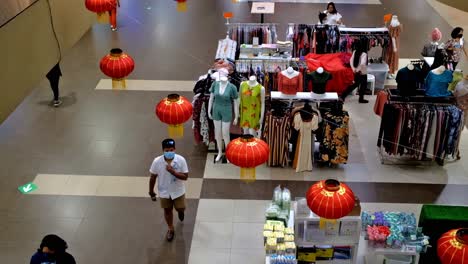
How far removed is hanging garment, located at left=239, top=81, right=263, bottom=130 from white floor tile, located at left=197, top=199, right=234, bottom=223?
1261 millimetres

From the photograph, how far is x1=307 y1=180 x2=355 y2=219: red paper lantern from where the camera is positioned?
18.3 ft

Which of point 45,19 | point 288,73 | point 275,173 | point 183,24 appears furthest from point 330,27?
point 45,19

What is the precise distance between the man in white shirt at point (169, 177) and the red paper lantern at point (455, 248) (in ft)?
10.2

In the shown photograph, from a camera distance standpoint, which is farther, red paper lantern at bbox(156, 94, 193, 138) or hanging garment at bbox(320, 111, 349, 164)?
hanging garment at bbox(320, 111, 349, 164)

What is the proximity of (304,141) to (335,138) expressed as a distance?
0.48 m

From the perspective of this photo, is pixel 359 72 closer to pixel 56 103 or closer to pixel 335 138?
pixel 335 138

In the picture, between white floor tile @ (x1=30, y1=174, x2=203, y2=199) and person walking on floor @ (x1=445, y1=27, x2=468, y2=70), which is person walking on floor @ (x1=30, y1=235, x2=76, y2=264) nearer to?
white floor tile @ (x1=30, y1=174, x2=203, y2=199)

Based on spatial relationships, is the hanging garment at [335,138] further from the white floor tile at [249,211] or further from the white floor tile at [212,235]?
the white floor tile at [212,235]

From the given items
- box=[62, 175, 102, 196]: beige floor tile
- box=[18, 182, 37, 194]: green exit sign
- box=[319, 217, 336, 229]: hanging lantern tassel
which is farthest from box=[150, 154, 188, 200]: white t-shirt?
box=[18, 182, 37, 194]: green exit sign

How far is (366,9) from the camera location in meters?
16.0

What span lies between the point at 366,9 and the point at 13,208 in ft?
35.9

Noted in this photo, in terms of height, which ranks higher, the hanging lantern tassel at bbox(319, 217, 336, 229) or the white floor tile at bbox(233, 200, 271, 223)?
the hanging lantern tassel at bbox(319, 217, 336, 229)

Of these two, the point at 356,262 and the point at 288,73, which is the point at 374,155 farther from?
the point at 356,262

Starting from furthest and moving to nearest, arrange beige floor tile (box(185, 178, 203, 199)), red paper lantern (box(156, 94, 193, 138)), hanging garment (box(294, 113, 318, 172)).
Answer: hanging garment (box(294, 113, 318, 172)), beige floor tile (box(185, 178, 203, 199)), red paper lantern (box(156, 94, 193, 138))
